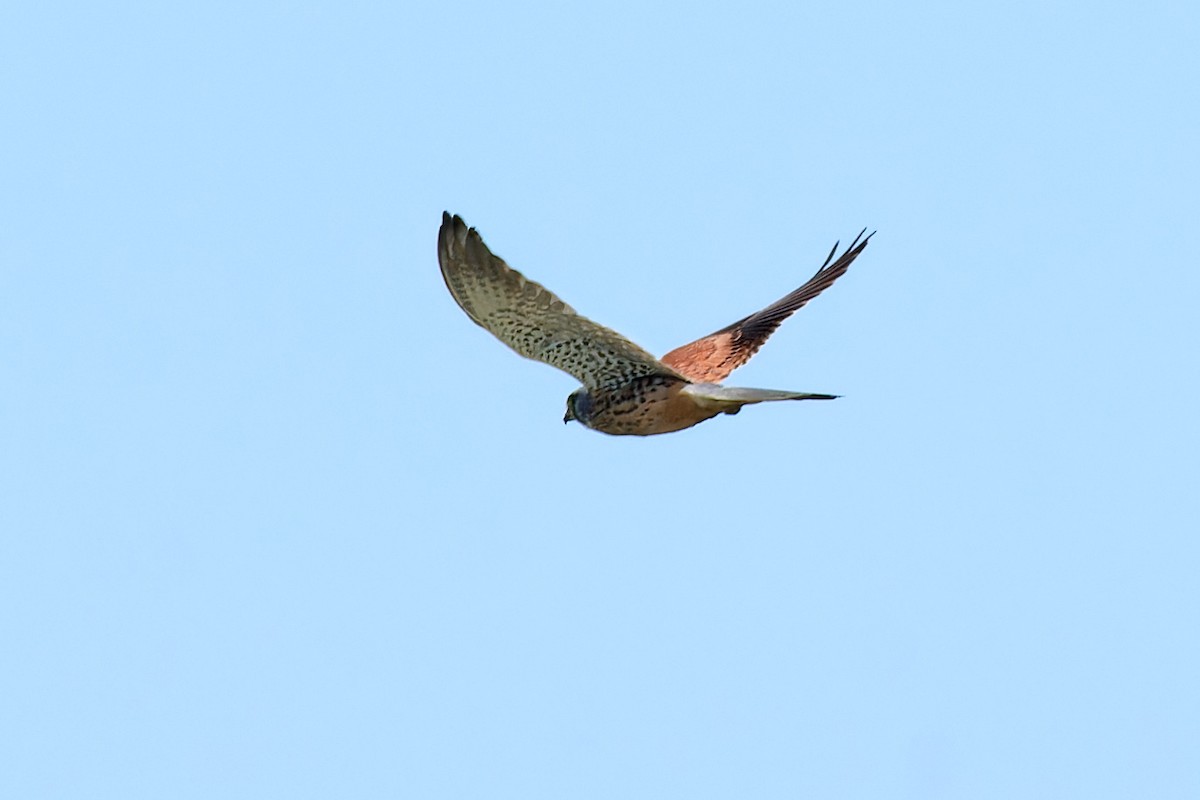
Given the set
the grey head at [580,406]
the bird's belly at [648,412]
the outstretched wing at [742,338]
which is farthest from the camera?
the outstretched wing at [742,338]

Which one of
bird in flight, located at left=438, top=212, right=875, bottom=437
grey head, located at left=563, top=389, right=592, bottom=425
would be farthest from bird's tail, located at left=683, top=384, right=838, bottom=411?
grey head, located at left=563, top=389, right=592, bottom=425

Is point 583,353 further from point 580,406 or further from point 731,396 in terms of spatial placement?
point 731,396

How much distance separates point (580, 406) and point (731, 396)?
4.70 ft

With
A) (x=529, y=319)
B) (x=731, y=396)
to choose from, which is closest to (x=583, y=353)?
(x=529, y=319)

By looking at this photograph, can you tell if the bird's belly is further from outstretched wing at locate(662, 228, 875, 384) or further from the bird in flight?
outstretched wing at locate(662, 228, 875, 384)

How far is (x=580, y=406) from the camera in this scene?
1205 centimetres

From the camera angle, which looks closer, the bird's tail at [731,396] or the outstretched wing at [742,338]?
the bird's tail at [731,396]

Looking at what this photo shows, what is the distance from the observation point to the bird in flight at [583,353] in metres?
10.6

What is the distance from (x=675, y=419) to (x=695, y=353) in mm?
2460

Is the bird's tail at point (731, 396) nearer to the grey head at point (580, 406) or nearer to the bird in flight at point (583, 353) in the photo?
the bird in flight at point (583, 353)

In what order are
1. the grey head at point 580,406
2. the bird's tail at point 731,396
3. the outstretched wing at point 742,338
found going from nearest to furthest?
the bird's tail at point 731,396 < the grey head at point 580,406 < the outstretched wing at point 742,338

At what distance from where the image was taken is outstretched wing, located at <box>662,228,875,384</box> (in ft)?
45.3

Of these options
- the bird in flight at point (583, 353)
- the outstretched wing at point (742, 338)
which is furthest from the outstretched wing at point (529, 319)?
the outstretched wing at point (742, 338)

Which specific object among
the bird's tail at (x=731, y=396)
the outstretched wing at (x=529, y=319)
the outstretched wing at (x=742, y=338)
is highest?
the outstretched wing at (x=742, y=338)
